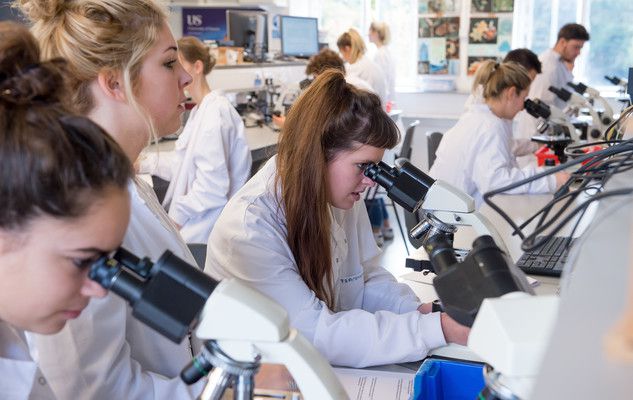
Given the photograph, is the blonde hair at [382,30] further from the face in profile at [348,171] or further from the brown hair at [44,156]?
the brown hair at [44,156]

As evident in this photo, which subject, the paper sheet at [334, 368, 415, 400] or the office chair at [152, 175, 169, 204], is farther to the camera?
the office chair at [152, 175, 169, 204]

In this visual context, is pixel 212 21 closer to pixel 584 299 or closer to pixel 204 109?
pixel 204 109

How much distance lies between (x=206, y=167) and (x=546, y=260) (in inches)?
64.2

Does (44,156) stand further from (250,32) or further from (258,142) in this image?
(250,32)

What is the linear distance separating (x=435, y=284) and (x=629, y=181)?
227mm

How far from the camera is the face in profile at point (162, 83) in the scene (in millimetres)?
1604

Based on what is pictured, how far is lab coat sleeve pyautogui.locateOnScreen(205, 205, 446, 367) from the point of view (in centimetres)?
149

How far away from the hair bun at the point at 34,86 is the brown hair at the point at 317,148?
739mm

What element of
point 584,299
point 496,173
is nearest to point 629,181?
point 584,299

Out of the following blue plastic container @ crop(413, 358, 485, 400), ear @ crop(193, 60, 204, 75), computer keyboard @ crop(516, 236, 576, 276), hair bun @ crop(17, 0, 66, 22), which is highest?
hair bun @ crop(17, 0, 66, 22)

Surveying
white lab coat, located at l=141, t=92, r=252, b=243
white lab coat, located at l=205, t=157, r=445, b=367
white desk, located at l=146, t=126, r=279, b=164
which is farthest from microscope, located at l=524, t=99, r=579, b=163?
white lab coat, located at l=205, t=157, r=445, b=367

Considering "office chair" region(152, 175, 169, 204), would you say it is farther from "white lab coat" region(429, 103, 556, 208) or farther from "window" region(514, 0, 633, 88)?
"window" region(514, 0, 633, 88)

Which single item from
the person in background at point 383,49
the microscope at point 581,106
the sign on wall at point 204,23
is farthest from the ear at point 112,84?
the person in background at point 383,49

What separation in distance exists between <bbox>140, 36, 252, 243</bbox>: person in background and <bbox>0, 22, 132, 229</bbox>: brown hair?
7.29ft
